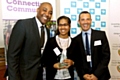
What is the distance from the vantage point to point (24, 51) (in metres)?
2.32

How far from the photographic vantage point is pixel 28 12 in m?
3.23

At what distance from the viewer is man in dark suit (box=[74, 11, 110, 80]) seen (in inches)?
110

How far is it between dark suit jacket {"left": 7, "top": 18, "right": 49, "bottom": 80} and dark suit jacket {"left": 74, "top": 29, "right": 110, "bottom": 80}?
72 cm

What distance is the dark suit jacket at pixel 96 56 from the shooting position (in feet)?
9.14

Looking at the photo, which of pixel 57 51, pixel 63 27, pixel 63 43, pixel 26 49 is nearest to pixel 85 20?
pixel 63 27

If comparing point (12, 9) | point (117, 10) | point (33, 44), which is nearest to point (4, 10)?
point (12, 9)

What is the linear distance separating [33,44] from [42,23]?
36cm

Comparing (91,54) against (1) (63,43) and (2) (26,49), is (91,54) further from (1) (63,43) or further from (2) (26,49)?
(2) (26,49)

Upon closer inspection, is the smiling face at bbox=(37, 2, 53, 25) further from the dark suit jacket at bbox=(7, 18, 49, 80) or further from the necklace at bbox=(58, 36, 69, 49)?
the necklace at bbox=(58, 36, 69, 49)

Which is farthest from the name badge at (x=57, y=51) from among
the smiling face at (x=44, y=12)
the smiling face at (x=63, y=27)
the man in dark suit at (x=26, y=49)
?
the smiling face at (x=44, y=12)

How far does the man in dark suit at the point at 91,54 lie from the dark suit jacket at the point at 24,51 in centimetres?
73

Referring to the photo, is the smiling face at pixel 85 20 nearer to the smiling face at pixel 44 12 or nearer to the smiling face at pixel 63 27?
the smiling face at pixel 63 27

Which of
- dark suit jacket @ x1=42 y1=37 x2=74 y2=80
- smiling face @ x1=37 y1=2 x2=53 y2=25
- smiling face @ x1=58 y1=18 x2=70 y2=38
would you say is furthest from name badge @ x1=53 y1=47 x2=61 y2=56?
smiling face @ x1=37 y1=2 x2=53 y2=25

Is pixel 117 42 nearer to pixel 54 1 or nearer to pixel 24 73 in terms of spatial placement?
pixel 54 1
